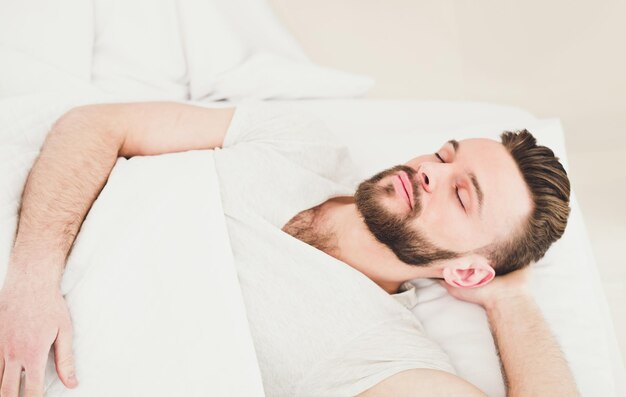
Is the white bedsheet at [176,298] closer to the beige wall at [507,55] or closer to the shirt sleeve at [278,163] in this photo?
A: the shirt sleeve at [278,163]

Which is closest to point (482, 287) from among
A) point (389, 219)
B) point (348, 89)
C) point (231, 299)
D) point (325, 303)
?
point (389, 219)

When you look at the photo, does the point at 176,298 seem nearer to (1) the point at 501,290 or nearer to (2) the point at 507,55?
(1) the point at 501,290

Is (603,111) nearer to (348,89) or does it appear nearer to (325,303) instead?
(348,89)

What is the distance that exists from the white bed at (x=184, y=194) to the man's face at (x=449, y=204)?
0.19 metres

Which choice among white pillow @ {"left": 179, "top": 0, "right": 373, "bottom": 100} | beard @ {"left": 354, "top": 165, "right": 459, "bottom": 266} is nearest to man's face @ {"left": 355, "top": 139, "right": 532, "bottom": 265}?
beard @ {"left": 354, "top": 165, "right": 459, "bottom": 266}

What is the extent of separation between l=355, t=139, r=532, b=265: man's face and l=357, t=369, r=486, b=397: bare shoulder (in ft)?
0.89

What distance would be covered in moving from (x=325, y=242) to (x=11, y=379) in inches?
26.1

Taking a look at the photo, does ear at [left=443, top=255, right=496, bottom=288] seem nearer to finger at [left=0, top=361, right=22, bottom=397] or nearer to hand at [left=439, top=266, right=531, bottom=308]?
hand at [left=439, top=266, right=531, bottom=308]

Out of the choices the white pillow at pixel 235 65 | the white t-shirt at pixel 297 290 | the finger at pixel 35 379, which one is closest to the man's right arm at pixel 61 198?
the finger at pixel 35 379

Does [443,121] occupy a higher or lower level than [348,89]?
lower

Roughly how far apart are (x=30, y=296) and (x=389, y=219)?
2.32ft

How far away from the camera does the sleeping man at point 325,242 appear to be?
3.45 feet

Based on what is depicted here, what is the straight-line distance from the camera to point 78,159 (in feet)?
3.88

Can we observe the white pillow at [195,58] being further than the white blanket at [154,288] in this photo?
Yes
